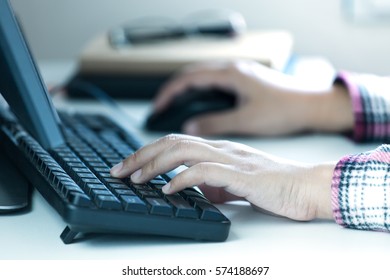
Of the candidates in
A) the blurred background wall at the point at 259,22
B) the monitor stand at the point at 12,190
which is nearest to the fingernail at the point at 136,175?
the monitor stand at the point at 12,190

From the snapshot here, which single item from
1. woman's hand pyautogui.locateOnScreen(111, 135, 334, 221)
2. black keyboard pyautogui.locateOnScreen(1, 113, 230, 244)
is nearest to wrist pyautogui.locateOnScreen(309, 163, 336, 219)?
woman's hand pyautogui.locateOnScreen(111, 135, 334, 221)

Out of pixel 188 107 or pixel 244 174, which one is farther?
pixel 188 107

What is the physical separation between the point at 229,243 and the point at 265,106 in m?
0.48

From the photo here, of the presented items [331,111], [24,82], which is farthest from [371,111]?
[24,82]

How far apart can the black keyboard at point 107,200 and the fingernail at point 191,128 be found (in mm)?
315

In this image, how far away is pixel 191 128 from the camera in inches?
48.2

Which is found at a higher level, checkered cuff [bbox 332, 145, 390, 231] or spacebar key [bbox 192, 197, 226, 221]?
spacebar key [bbox 192, 197, 226, 221]

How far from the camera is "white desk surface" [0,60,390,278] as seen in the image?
0.73 meters

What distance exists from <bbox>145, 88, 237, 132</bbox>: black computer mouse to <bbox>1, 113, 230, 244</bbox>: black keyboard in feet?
1.03

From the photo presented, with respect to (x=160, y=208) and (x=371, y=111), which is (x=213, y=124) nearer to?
(x=371, y=111)

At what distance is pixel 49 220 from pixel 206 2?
1.11 metres

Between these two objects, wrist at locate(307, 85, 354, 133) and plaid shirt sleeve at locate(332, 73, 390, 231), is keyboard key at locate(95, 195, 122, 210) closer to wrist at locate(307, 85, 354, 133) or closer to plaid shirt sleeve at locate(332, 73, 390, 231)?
plaid shirt sleeve at locate(332, 73, 390, 231)

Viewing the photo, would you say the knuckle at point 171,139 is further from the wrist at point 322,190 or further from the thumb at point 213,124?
the thumb at point 213,124

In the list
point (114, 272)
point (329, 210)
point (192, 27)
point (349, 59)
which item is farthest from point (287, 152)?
point (349, 59)
